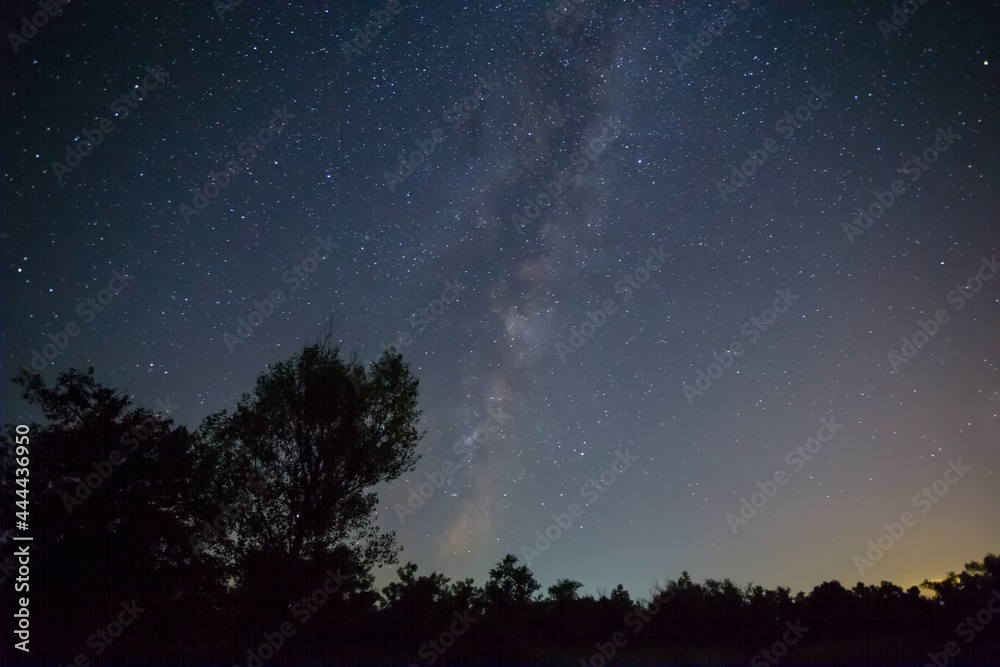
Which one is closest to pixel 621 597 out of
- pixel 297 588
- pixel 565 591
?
pixel 565 591

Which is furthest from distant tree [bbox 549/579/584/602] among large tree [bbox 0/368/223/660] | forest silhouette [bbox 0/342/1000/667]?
large tree [bbox 0/368/223/660]

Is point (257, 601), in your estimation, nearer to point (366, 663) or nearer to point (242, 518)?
point (242, 518)

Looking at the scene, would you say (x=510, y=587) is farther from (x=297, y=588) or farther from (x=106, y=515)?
(x=106, y=515)

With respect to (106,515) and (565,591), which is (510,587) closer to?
(565,591)

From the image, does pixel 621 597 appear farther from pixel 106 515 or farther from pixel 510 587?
pixel 106 515

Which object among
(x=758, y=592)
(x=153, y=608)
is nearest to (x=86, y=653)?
(x=153, y=608)

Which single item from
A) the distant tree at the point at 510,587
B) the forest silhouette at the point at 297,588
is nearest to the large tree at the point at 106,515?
the forest silhouette at the point at 297,588

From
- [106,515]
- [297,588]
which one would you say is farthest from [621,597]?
[106,515]

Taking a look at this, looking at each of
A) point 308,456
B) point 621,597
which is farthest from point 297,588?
point 621,597

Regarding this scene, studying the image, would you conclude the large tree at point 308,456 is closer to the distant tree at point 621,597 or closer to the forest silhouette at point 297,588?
the forest silhouette at point 297,588

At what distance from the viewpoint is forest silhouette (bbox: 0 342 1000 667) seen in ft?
55.2

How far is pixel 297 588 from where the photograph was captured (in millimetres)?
17906

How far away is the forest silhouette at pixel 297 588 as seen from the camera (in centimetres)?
1683

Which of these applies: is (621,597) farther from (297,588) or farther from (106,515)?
(106,515)
